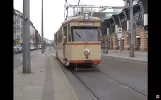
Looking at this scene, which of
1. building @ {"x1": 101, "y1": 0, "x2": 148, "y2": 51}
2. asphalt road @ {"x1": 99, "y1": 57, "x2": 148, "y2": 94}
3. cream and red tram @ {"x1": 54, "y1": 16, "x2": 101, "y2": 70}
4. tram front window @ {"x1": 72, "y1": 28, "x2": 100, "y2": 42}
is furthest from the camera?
building @ {"x1": 101, "y1": 0, "x2": 148, "y2": 51}

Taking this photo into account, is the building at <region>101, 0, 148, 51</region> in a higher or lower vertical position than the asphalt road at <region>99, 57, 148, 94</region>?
higher

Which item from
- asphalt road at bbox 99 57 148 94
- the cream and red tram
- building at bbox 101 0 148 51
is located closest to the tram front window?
the cream and red tram

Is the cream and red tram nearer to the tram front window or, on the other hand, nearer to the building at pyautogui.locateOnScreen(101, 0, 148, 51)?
the tram front window

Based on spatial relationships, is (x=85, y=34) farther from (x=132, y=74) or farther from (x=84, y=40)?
(x=132, y=74)

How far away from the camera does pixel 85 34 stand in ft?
59.2

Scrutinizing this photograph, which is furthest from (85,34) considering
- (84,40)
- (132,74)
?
(132,74)

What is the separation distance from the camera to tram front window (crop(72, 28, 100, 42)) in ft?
59.0

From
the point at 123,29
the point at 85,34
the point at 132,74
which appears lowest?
the point at 132,74

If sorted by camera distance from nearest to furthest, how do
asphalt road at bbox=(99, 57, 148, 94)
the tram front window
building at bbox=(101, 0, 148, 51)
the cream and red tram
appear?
asphalt road at bbox=(99, 57, 148, 94) → the cream and red tram → the tram front window → building at bbox=(101, 0, 148, 51)

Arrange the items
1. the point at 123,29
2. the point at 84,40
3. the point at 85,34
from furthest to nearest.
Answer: the point at 123,29, the point at 85,34, the point at 84,40
